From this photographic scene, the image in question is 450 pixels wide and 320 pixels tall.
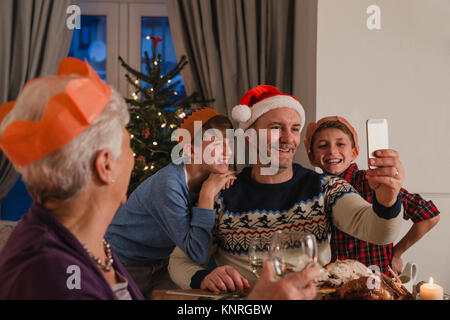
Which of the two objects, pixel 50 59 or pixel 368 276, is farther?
pixel 50 59

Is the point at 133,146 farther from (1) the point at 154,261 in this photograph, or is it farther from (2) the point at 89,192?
(2) the point at 89,192

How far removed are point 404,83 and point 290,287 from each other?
2410 millimetres

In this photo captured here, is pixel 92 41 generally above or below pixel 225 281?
above

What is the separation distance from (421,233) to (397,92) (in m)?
1.13

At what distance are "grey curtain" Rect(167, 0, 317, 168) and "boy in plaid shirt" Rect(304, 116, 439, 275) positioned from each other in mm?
1396

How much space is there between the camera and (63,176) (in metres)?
0.86

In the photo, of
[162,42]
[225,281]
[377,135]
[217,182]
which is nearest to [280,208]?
[217,182]

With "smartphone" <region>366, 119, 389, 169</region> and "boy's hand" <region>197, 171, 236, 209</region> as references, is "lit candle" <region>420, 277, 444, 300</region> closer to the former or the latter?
"smartphone" <region>366, 119, 389, 169</region>

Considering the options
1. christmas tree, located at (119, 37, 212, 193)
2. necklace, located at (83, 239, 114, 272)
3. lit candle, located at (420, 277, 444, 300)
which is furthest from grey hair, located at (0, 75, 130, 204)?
christmas tree, located at (119, 37, 212, 193)

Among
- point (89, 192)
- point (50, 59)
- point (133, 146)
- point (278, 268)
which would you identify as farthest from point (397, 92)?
point (50, 59)

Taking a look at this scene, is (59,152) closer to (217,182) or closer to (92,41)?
(217,182)

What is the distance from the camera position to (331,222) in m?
1.65

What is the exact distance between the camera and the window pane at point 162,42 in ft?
13.0

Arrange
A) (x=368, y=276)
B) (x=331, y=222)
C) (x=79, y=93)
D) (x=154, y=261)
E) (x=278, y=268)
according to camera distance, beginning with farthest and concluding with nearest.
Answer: (x=154, y=261) → (x=331, y=222) → (x=368, y=276) → (x=278, y=268) → (x=79, y=93)
